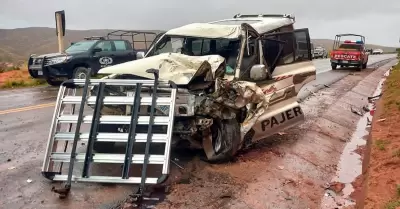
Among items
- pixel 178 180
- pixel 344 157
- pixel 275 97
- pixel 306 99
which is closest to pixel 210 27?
pixel 275 97

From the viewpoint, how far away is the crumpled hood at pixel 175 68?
20.6 feet

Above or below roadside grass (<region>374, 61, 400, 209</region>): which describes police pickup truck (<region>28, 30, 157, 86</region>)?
above

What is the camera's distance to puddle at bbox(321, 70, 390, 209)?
20.9 ft

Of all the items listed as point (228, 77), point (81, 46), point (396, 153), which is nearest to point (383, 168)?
point (396, 153)

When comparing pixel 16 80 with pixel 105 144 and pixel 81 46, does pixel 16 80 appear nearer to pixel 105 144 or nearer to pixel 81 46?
pixel 81 46

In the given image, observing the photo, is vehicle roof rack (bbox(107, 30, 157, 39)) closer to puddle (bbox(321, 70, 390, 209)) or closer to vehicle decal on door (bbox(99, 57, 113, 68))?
vehicle decal on door (bbox(99, 57, 113, 68))

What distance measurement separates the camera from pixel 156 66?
6.48 m

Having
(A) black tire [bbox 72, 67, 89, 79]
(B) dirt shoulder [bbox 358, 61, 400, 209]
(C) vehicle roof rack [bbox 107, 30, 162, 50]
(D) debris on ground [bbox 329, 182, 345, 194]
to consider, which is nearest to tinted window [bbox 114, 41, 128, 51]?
(C) vehicle roof rack [bbox 107, 30, 162, 50]

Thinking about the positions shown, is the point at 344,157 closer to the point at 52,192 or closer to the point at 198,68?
the point at 198,68

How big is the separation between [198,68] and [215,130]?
102 cm

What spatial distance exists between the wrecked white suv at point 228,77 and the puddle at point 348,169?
4.10 ft

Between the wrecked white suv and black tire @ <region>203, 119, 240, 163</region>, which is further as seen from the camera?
black tire @ <region>203, 119, 240, 163</region>

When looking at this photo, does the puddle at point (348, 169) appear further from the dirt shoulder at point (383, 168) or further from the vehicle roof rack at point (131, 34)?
the vehicle roof rack at point (131, 34)

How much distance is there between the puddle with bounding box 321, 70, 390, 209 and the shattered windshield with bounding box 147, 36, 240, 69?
8.31 ft
